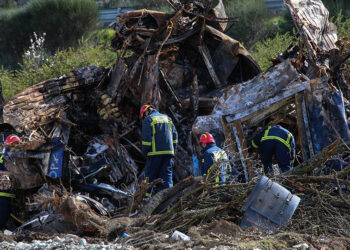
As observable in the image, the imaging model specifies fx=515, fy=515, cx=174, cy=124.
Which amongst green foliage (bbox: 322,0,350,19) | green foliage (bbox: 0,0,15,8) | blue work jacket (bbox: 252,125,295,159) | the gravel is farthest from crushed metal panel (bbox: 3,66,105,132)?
green foliage (bbox: 0,0,15,8)

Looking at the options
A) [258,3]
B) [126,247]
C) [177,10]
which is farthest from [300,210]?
[258,3]

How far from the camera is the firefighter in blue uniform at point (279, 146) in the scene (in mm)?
7367

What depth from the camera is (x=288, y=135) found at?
740cm

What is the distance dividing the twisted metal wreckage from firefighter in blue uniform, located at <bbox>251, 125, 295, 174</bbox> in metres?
0.22

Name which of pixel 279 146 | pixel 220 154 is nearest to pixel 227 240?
pixel 220 154

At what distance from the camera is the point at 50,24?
24.6 m

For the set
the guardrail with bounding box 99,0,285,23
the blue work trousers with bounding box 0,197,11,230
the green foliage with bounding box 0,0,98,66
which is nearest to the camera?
the blue work trousers with bounding box 0,197,11,230

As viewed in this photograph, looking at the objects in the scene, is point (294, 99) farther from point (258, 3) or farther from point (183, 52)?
point (258, 3)

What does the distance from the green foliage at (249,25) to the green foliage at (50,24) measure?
6.99m

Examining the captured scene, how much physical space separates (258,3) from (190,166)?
17.4 m

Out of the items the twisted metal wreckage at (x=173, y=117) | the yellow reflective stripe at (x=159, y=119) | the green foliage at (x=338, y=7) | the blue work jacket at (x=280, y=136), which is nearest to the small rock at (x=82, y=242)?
the twisted metal wreckage at (x=173, y=117)

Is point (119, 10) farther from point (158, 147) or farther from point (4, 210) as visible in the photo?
point (4, 210)

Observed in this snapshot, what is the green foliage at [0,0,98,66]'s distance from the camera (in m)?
24.5

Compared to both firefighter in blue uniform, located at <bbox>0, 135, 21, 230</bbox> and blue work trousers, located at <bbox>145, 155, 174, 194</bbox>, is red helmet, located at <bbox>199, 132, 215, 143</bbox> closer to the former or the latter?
blue work trousers, located at <bbox>145, 155, 174, 194</bbox>
